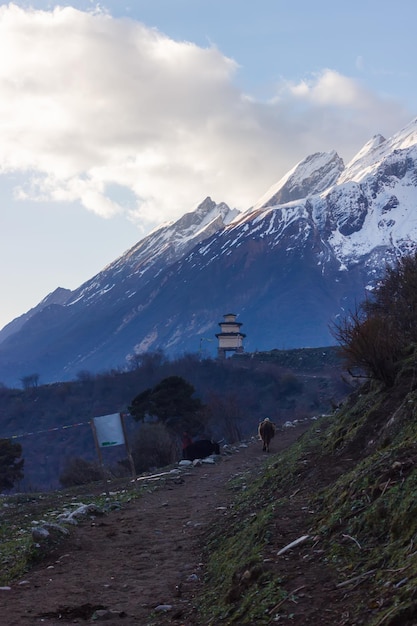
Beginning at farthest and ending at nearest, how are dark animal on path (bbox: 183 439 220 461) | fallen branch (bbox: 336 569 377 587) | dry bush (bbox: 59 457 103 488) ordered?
dry bush (bbox: 59 457 103 488) → dark animal on path (bbox: 183 439 220 461) → fallen branch (bbox: 336 569 377 587)

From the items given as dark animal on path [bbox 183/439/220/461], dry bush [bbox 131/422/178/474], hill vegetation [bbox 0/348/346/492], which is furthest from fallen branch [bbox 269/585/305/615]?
hill vegetation [bbox 0/348/346/492]

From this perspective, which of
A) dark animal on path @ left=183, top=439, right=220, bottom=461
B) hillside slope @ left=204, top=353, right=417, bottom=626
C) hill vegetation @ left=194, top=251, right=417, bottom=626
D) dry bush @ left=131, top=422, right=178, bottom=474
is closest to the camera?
hillside slope @ left=204, top=353, right=417, bottom=626

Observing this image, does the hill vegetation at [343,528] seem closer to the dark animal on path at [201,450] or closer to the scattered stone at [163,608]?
the scattered stone at [163,608]

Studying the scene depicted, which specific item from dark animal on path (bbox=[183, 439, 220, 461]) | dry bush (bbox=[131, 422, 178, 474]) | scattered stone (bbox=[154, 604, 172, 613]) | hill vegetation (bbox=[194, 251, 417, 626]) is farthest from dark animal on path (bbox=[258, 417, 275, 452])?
scattered stone (bbox=[154, 604, 172, 613])

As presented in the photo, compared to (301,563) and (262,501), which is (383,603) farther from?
(262,501)

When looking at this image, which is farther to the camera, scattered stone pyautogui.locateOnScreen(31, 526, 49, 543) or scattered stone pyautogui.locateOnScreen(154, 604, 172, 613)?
scattered stone pyautogui.locateOnScreen(31, 526, 49, 543)

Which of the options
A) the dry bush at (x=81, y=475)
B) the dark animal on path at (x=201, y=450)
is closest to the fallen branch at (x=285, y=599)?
the dark animal on path at (x=201, y=450)

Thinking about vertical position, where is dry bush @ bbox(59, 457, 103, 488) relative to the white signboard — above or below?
below

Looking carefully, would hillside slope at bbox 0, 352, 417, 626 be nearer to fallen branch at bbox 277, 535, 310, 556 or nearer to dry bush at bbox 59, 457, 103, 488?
fallen branch at bbox 277, 535, 310, 556

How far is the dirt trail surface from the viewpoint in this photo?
23.3 ft

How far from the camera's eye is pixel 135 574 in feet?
29.9

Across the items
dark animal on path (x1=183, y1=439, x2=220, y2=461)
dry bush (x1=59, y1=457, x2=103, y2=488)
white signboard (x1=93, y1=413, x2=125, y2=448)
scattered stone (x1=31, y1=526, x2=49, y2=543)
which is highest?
white signboard (x1=93, y1=413, x2=125, y2=448)

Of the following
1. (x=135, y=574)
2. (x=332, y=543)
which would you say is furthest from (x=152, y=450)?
(x=332, y=543)

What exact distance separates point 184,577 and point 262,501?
121 inches
